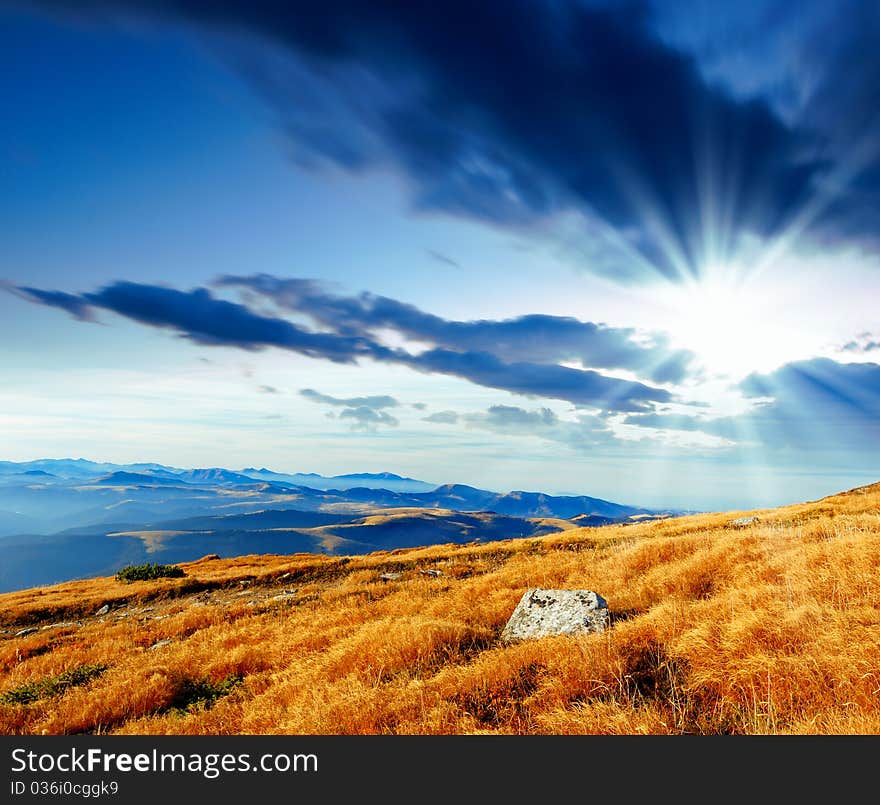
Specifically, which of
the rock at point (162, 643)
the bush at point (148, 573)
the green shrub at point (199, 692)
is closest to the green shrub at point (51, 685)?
the rock at point (162, 643)

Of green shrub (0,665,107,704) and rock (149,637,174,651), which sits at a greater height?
green shrub (0,665,107,704)

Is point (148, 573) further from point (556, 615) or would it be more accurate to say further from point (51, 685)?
point (556, 615)

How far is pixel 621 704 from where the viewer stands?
19.9ft

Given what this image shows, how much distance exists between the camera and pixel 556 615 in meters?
9.70

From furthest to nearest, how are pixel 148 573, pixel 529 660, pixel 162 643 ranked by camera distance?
pixel 148 573 → pixel 162 643 → pixel 529 660

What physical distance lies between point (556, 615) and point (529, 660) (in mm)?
2255

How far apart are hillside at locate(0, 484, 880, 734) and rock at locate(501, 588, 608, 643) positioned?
1.75ft

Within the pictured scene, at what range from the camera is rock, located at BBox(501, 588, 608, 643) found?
30.2ft

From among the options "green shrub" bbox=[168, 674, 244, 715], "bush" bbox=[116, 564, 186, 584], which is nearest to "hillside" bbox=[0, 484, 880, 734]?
"green shrub" bbox=[168, 674, 244, 715]

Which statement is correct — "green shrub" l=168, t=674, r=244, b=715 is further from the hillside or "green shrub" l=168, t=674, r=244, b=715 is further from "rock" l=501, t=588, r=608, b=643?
"rock" l=501, t=588, r=608, b=643

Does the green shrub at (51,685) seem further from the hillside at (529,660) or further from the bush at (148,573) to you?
the bush at (148,573)

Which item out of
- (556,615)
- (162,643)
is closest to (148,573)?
(162,643)
